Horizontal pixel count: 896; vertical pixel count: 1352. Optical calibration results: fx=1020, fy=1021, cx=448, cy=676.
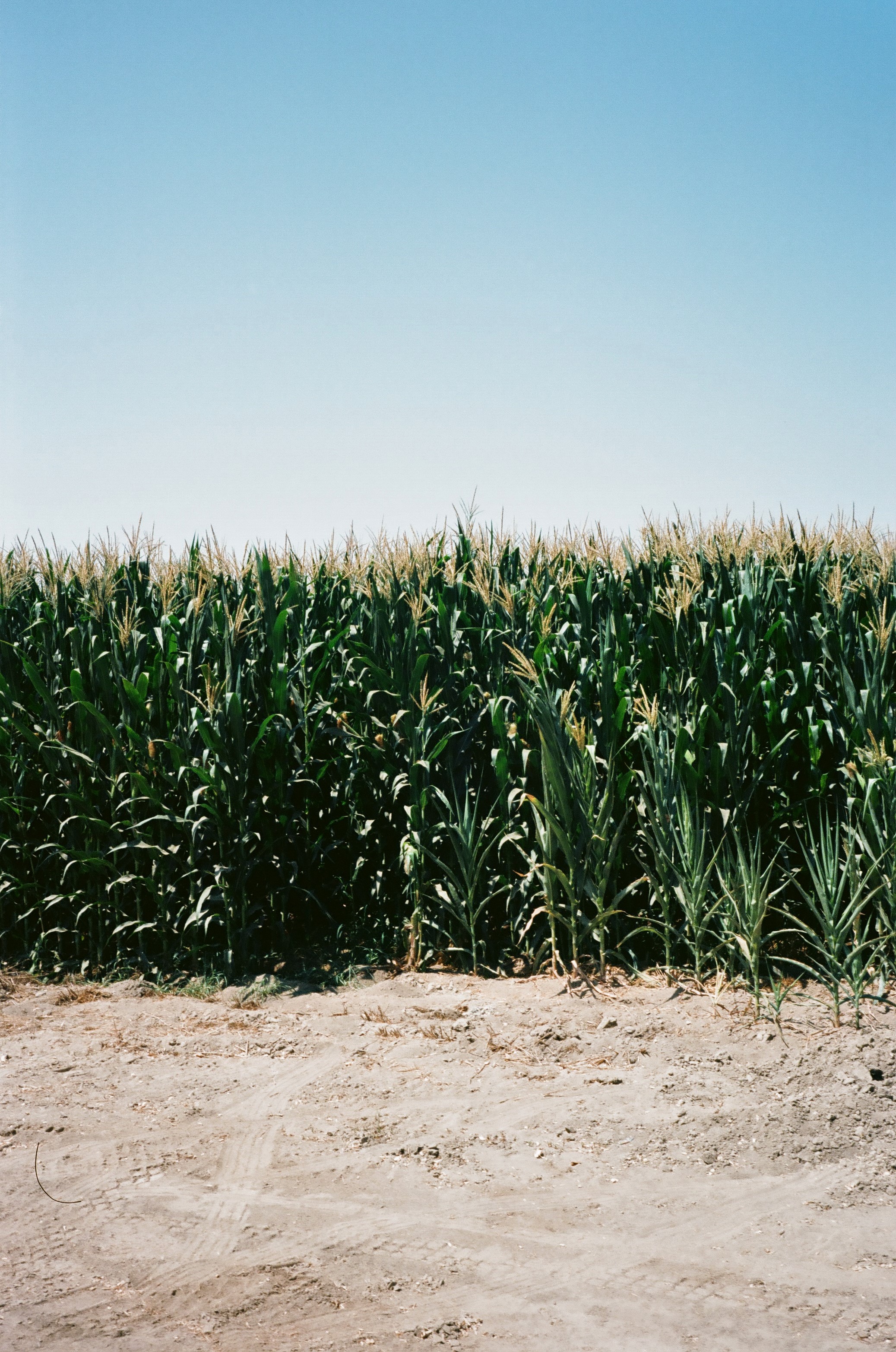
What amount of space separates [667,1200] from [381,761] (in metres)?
3.19

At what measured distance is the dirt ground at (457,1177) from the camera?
3.05 m

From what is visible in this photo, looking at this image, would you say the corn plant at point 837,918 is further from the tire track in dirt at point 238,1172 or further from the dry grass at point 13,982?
the dry grass at point 13,982

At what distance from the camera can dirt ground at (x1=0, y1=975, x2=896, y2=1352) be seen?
3049mm

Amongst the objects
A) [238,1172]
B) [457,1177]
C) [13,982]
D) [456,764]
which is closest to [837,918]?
[456,764]

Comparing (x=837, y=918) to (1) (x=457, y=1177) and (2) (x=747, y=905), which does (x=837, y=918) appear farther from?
(1) (x=457, y=1177)

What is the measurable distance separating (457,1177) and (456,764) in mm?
2716

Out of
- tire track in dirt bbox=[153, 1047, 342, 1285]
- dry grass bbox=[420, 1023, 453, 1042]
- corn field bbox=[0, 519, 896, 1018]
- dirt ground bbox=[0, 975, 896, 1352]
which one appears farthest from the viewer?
corn field bbox=[0, 519, 896, 1018]

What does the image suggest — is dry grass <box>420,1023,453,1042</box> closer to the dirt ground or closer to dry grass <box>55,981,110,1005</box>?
the dirt ground

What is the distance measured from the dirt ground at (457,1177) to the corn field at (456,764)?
2.33 ft

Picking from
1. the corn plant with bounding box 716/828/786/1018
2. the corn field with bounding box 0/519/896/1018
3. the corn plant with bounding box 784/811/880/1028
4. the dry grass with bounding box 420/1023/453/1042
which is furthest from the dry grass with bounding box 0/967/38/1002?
the corn plant with bounding box 784/811/880/1028

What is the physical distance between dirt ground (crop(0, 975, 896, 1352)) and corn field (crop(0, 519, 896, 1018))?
A: 27.9 inches

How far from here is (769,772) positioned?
5.89m

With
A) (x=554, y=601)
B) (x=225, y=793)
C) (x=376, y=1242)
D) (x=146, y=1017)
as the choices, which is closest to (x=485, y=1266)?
(x=376, y=1242)

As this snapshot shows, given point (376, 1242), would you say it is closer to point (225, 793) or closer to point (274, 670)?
point (225, 793)
